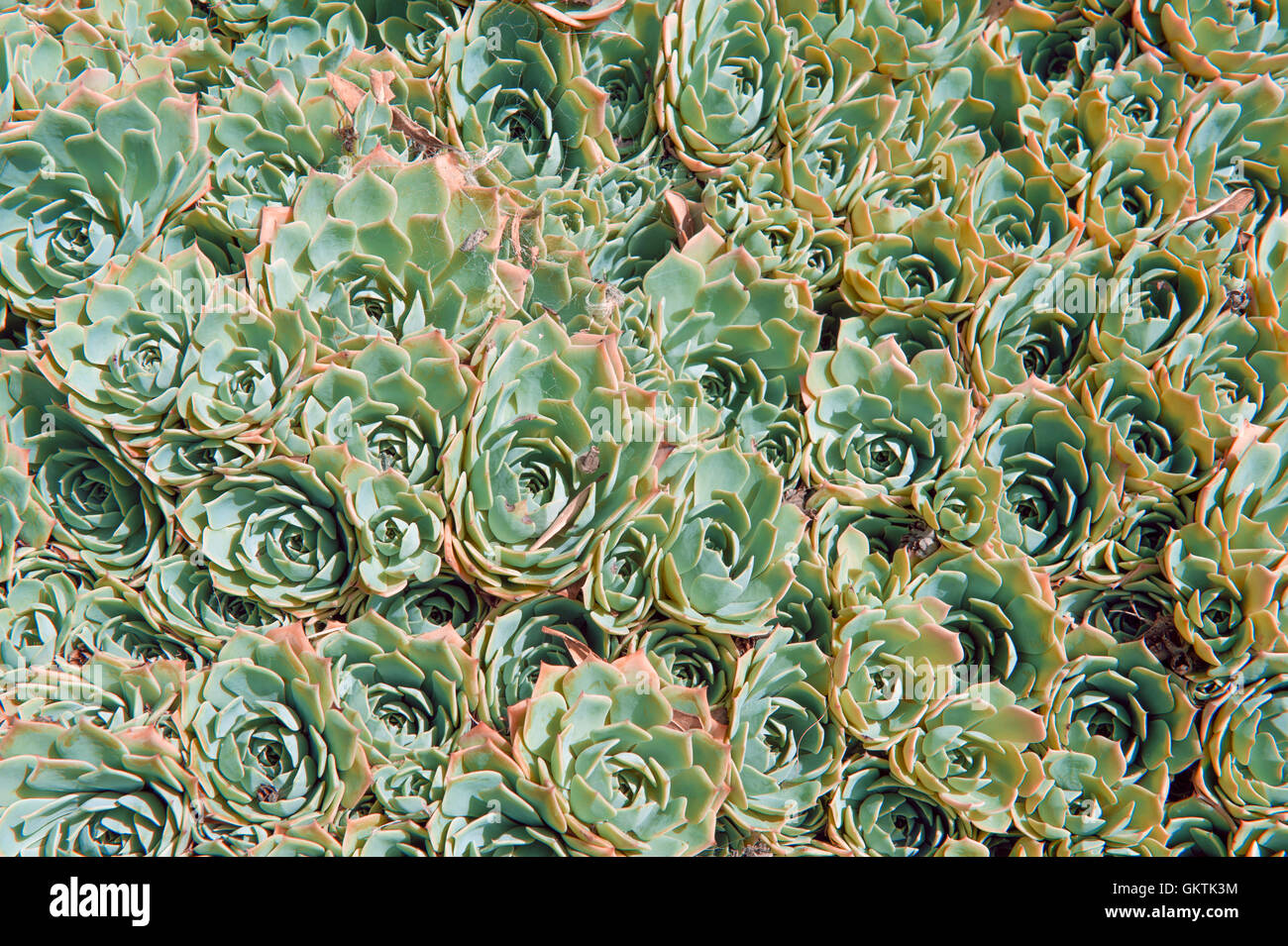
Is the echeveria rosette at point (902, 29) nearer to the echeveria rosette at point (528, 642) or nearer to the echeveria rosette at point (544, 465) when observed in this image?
the echeveria rosette at point (544, 465)

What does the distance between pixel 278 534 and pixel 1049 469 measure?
1.07 meters

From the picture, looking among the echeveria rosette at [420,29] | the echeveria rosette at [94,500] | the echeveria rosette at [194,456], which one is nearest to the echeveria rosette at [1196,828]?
the echeveria rosette at [194,456]

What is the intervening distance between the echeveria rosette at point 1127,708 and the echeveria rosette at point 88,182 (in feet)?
4.62

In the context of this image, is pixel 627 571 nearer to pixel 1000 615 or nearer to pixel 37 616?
pixel 1000 615

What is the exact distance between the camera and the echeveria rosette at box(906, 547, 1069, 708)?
1099mm

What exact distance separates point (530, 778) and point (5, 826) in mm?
602

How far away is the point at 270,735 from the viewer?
3.29 ft

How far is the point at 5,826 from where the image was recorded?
37.2 inches

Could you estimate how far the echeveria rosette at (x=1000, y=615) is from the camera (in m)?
1.10

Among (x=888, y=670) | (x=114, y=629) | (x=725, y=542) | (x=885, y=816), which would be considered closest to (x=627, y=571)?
(x=725, y=542)

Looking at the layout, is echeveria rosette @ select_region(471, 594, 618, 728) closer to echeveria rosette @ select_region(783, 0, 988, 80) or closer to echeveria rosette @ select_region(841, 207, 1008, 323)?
echeveria rosette @ select_region(841, 207, 1008, 323)

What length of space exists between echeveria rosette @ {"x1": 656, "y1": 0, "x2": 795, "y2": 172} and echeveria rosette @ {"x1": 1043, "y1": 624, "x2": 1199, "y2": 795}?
35.2 inches

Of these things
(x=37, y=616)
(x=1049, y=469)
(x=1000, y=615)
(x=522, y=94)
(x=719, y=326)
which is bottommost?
(x=37, y=616)

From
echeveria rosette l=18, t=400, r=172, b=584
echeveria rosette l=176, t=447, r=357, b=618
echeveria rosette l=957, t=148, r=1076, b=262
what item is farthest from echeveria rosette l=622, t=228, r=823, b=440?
echeveria rosette l=18, t=400, r=172, b=584
